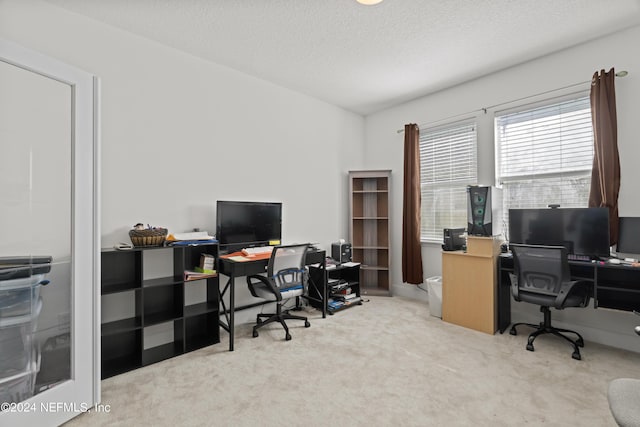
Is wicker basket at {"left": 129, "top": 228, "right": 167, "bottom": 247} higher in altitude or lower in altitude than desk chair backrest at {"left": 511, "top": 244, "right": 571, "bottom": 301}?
higher

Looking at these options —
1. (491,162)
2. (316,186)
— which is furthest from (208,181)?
(491,162)

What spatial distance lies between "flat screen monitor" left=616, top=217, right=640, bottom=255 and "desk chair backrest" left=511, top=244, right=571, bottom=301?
0.54 meters

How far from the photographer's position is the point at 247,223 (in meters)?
3.24

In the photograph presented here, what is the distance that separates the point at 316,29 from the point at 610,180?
298cm

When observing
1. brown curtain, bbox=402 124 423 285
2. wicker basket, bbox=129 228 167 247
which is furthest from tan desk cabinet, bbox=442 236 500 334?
wicker basket, bbox=129 228 167 247

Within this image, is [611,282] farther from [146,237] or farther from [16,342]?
[16,342]

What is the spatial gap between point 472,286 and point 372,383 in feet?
5.59

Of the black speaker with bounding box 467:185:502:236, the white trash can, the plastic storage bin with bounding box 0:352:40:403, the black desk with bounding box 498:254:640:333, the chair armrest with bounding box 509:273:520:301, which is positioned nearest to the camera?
the plastic storage bin with bounding box 0:352:40:403

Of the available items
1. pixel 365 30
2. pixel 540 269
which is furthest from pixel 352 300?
pixel 365 30

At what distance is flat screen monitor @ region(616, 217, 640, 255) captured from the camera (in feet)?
8.33

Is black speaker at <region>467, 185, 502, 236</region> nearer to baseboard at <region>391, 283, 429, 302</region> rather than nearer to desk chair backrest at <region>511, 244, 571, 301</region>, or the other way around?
desk chair backrest at <region>511, 244, 571, 301</region>

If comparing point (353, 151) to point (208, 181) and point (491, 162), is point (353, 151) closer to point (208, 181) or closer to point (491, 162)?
point (491, 162)

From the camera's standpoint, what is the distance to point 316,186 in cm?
427

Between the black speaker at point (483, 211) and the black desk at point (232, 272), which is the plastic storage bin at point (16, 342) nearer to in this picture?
the black desk at point (232, 272)
